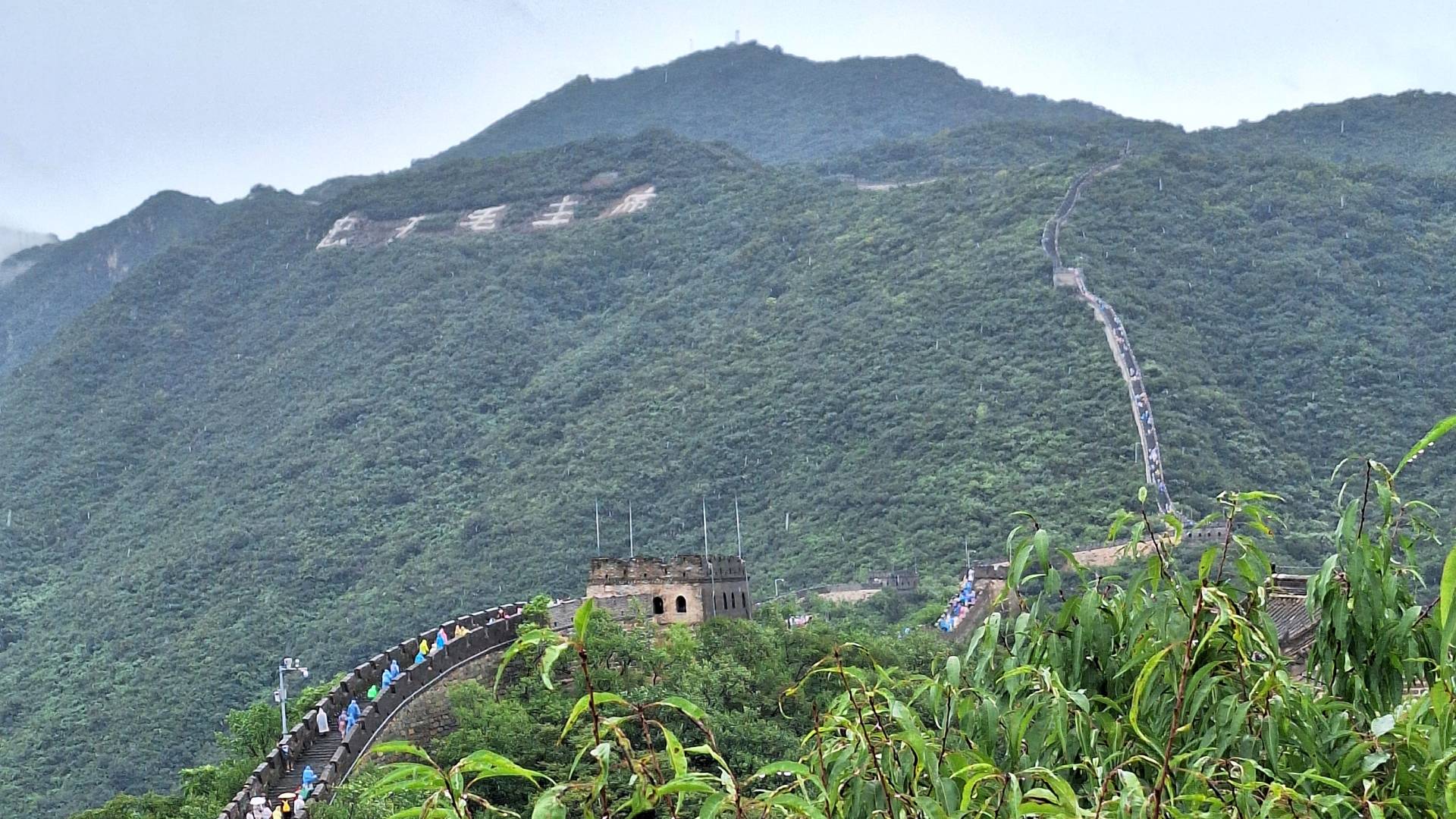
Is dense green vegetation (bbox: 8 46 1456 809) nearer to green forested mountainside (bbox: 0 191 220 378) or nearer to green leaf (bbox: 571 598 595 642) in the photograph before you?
green forested mountainside (bbox: 0 191 220 378)

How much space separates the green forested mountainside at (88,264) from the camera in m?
170

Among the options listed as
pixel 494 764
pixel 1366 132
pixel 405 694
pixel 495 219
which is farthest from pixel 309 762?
pixel 1366 132

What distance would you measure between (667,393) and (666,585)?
61157mm

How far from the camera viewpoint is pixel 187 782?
31.1 meters

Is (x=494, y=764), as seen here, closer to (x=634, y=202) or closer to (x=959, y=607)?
(x=959, y=607)

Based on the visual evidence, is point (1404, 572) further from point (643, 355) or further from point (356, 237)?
point (356, 237)

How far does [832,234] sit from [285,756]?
287ft

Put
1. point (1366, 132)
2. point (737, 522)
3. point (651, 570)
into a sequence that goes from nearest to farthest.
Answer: point (651, 570) < point (737, 522) < point (1366, 132)

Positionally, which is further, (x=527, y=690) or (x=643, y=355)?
(x=643, y=355)

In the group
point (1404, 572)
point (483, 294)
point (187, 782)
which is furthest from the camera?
point (483, 294)

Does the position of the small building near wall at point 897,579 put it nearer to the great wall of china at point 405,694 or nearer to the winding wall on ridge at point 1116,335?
the winding wall on ridge at point 1116,335

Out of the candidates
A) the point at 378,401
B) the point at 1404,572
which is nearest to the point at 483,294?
the point at 378,401

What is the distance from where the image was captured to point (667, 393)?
98.8 metres

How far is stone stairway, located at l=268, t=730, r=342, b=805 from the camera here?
26.9 m
